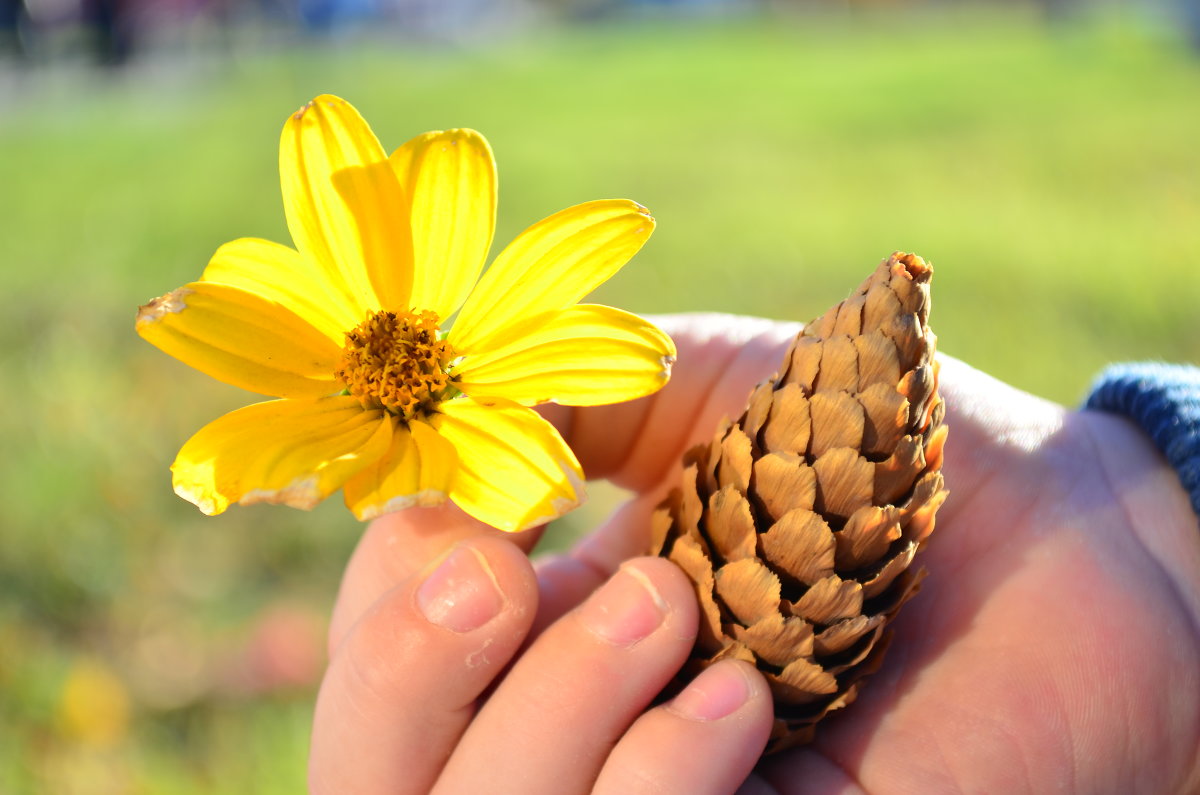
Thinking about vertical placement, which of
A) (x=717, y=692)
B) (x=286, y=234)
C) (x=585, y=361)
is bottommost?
(x=286, y=234)

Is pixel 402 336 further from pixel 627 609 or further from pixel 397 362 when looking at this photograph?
pixel 627 609

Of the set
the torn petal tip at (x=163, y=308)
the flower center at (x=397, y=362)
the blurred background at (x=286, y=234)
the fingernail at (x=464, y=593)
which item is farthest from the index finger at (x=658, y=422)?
the blurred background at (x=286, y=234)

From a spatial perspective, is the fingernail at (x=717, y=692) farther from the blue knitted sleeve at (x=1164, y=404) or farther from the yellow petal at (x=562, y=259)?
the blue knitted sleeve at (x=1164, y=404)

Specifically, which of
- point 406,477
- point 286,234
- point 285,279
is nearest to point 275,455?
point 406,477

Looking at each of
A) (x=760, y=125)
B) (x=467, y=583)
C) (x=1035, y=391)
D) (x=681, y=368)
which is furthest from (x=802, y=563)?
(x=760, y=125)

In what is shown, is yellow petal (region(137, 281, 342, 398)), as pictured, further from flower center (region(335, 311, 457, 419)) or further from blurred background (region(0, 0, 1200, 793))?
blurred background (region(0, 0, 1200, 793))

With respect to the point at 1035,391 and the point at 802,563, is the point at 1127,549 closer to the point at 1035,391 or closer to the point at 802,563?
the point at 802,563
